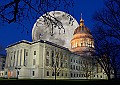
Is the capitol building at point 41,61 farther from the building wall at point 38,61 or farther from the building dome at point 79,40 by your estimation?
the building dome at point 79,40

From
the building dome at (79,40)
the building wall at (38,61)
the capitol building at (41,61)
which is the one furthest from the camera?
the building dome at (79,40)

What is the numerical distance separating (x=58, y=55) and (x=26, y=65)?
13485mm

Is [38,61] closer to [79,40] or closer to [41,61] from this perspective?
[41,61]

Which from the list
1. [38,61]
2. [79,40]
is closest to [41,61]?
[38,61]

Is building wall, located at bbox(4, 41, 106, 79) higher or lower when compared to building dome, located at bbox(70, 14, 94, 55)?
lower

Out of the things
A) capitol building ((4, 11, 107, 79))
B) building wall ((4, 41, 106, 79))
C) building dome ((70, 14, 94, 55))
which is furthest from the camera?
building dome ((70, 14, 94, 55))

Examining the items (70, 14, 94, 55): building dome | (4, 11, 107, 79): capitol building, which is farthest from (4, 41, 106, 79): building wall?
(70, 14, 94, 55): building dome

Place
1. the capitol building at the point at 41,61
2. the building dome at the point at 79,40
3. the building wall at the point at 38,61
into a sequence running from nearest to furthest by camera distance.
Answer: the capitol building at the point at 41,61 → the building wall at the point at 38,61 → the building dome at the point at 79,40

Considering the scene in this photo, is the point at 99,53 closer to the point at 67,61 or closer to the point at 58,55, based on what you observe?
the point at 58,55

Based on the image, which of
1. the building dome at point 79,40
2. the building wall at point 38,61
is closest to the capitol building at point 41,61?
the building wall at point 38,61

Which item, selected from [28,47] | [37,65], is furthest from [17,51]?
[37,65]

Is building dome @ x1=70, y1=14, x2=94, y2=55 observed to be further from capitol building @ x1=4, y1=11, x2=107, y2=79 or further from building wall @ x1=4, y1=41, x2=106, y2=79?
building wall @ x1=4, y1=41, x2=106, y2=79

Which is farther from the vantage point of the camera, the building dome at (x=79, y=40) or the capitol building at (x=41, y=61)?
the building dome at (x=79, y=40)

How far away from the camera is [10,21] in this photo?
556cm
